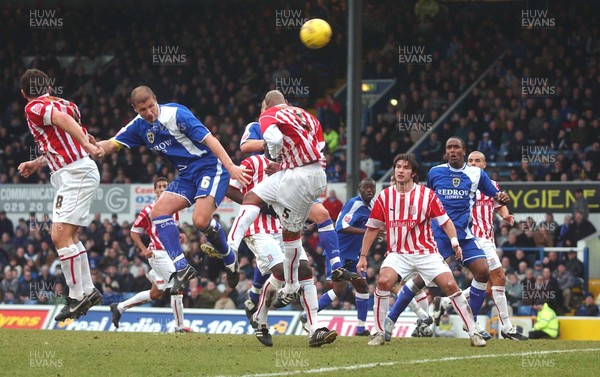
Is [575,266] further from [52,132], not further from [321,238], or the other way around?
[52,132]

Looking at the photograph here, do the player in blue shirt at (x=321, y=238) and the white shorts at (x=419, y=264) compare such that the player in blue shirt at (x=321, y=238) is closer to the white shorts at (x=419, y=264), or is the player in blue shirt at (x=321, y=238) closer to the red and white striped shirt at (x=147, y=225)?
the white shorts at (x=419, y=264)

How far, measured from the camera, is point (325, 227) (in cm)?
1343

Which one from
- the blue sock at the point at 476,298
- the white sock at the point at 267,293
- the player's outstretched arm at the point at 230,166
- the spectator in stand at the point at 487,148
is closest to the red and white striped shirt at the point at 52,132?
the player's outstretched arm at the point at 230,166

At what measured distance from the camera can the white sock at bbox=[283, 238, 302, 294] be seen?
435 inches

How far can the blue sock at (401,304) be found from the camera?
1266 centimetres

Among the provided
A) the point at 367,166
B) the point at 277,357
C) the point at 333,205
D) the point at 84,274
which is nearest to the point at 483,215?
the point at 277,357

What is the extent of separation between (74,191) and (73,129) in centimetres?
83

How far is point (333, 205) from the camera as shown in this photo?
23062mm

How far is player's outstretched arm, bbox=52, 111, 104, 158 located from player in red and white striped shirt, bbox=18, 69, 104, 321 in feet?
0.32

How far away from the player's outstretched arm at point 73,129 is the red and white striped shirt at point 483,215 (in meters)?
5.60

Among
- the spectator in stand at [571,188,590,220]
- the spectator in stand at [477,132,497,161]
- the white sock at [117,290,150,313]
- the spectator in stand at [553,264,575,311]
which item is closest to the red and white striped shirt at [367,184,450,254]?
the white sock at [117,290,150,313]

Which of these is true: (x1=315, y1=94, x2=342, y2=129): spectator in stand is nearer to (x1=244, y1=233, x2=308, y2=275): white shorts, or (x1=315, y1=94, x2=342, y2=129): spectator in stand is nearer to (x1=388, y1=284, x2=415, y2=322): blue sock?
(x1=244, y1=233, x2=308, y2=275): white shorts

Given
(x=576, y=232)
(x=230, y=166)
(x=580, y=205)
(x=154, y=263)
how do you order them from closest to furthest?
(x=230, y=166) < (x=154, y=263) < (x=576, y=232) < (x=580, y=205)

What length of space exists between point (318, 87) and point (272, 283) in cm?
1886
